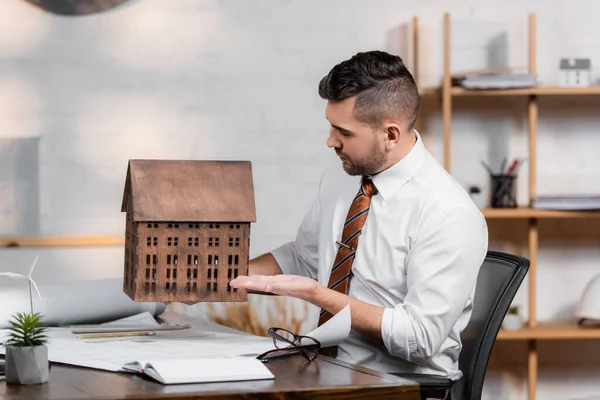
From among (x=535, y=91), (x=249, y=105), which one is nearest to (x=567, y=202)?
(x=535, y=91)

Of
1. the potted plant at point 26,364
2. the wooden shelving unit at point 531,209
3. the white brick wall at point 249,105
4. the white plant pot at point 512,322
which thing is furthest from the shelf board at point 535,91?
the potted plant at point 26,364

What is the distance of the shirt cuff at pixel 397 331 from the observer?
1.87 m

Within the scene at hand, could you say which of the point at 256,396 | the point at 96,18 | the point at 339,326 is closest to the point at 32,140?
the point at 96,18

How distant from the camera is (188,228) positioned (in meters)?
1.72

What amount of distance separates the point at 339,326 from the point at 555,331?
194 centimetres

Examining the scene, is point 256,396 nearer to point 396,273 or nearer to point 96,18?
point 396,273

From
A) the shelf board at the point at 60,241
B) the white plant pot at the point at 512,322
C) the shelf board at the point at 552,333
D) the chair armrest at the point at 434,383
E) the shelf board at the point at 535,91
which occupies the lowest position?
the shelf board at the point at 552,333

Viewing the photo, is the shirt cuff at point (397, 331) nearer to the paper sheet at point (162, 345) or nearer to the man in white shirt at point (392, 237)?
the man in white shirt at point (392, 237)

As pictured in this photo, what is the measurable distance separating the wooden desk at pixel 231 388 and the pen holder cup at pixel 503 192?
2128 mm

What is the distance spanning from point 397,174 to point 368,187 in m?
0.08

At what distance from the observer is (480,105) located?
12.1 ft

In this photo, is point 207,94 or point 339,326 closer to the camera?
point 339,326

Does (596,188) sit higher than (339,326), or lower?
higher

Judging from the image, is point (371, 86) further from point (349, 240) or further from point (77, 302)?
point (77, 302)
